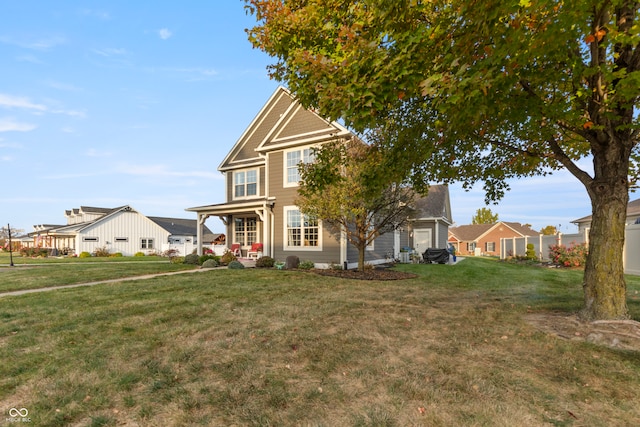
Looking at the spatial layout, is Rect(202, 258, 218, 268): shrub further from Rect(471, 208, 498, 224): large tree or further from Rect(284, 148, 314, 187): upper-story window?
Rect(471, 208, 498, 224): large tree

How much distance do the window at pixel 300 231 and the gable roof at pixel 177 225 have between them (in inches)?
1179

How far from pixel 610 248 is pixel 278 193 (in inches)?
532

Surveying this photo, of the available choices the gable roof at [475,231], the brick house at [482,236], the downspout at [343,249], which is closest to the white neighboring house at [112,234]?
the downspout at [343,249]

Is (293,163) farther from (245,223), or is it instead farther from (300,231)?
(245,223)

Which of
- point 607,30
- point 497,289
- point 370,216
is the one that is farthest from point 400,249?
point 607,30

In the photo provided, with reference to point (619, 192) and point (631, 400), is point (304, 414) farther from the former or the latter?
point (619, 192)

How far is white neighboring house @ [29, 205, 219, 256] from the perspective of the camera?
113ft

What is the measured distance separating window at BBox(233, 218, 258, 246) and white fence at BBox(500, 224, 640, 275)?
53.5 feet

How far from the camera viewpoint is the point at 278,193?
16.9m

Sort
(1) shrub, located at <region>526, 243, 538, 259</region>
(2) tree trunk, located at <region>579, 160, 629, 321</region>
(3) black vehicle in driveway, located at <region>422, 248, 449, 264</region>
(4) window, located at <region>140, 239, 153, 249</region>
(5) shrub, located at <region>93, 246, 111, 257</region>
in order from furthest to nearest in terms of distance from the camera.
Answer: (4) window, located at <region>140, 239, 153, 249</region>, (5) shrub, located at <region>93, 246, 111, 257</region>, (1) shrub, located at <region>526, 243, 538, 259</region>, (3) black vehicle in driveway, located at <region>422, 248, 449, 264</region>, (2) tree trunk, located at <region>579, 160, 629, 321</region>

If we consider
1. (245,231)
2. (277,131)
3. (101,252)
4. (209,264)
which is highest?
(277,131)

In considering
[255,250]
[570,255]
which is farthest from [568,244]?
[255,250]

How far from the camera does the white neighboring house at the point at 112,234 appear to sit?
113ft

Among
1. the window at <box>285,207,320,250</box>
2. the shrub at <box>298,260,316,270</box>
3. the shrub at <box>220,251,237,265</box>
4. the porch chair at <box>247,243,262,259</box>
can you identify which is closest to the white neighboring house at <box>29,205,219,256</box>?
the porch chair at <box>247,243,262,259</box>
